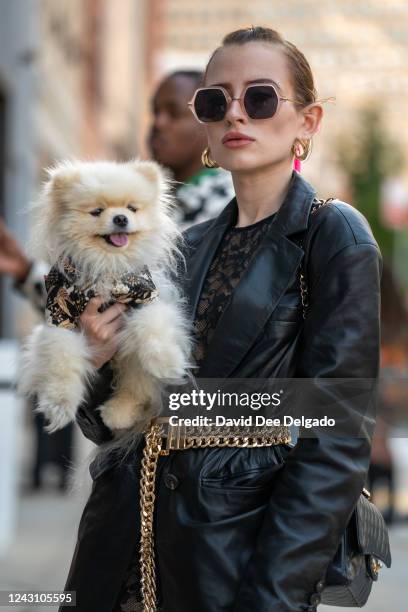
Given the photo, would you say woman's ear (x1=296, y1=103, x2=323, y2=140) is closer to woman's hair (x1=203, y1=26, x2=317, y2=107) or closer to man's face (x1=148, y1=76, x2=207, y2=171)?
woman's hair (x1=203, y1=26, x2=317, y2=107)

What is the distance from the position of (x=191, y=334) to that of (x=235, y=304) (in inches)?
10.4

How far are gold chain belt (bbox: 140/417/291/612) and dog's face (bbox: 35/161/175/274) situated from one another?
53 cm

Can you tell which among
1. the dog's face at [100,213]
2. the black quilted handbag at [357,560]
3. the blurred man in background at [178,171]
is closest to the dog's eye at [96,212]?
the dog's face at [100,213]

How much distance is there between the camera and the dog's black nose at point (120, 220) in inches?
108

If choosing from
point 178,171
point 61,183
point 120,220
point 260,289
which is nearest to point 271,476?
point 260,289

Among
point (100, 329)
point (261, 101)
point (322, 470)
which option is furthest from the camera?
point (100, 329)

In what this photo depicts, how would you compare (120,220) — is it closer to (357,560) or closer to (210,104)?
(210,104)

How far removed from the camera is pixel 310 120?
2588 mm

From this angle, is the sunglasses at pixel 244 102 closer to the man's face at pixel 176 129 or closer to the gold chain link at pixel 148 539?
the gold chain link at pixel 148 539

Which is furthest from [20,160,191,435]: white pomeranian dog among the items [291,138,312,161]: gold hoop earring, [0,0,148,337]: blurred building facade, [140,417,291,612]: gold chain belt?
[0,0,148,337]: blurred building facade

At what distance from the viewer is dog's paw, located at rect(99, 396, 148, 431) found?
2.60 metres

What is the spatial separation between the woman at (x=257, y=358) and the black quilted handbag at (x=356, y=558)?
0.07 m

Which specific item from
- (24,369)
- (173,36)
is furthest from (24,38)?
(173,36)

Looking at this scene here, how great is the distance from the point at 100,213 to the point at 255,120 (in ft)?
1.64
